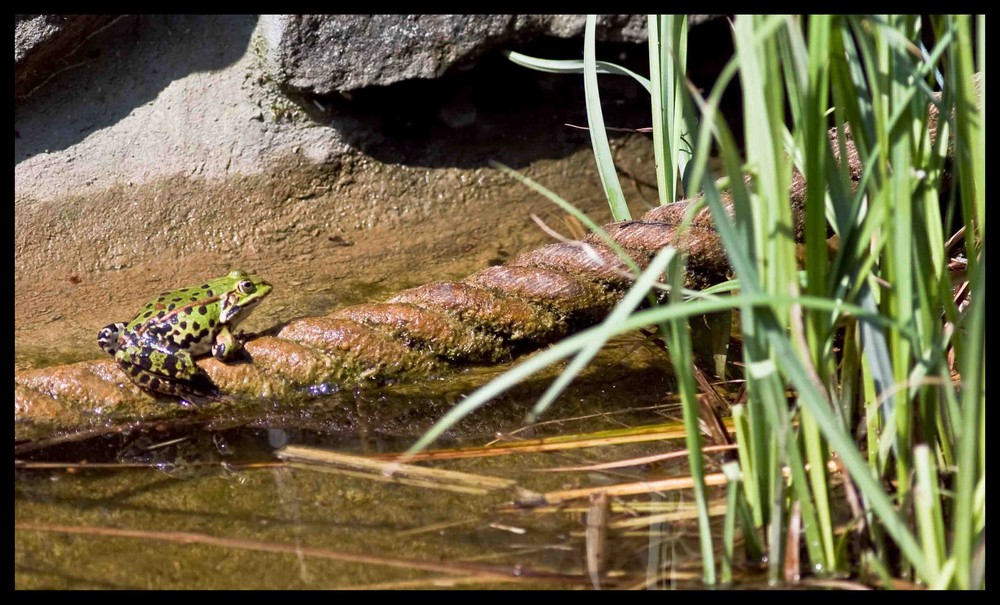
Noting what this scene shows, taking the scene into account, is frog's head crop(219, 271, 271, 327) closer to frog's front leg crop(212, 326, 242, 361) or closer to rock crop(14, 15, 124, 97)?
frog's front leg crop(212, 326, 242, 361)

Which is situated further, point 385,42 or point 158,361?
point 385,42

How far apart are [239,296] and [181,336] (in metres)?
0.27

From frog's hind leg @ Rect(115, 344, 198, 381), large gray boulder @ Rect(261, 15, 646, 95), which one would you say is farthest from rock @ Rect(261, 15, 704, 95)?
frog's hind leg @ Rect(115, 344, 198, 381)

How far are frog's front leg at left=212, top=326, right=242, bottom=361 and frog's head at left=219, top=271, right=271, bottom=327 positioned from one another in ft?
0.30

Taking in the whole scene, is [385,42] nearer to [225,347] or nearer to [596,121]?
[596,121]

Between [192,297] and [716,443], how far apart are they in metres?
1.77

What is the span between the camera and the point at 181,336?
316 centimetres

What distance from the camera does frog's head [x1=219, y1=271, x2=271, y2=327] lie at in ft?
10.8

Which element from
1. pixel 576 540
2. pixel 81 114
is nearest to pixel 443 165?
pixel 81 114

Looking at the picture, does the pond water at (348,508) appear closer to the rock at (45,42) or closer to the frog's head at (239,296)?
the frog's head at (239,296)

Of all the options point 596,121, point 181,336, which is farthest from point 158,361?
point 596,121

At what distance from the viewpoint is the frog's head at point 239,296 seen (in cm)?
328

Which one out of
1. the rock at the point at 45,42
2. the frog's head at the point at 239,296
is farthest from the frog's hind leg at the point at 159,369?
the rock at the point at 45,42

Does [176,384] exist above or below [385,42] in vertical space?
below
